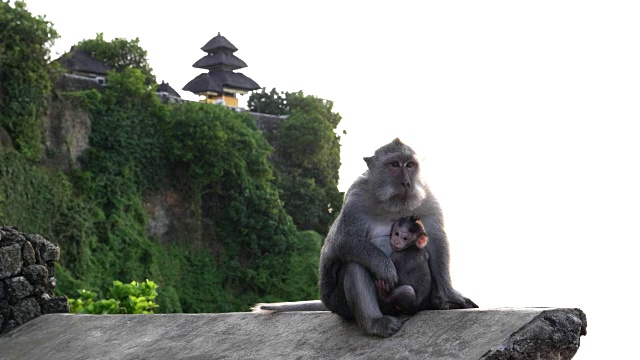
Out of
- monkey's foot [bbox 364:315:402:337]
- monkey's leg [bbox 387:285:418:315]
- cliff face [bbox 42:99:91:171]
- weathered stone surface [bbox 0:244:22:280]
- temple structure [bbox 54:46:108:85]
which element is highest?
temple structure [bbox 54:46:108:85]

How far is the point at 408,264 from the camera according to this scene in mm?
5316

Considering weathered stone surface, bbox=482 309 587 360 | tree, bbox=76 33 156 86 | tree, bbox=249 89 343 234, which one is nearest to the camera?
weathered stone surface, bbox=482 309 587 360

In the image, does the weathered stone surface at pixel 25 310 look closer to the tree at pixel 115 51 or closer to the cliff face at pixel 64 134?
the cliff face at pixel 64 134

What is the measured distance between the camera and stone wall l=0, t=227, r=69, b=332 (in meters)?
8.48

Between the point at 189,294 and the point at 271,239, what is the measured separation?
330 cm

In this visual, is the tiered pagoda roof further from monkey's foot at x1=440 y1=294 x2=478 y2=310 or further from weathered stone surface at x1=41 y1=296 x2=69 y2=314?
monkey's foot at x1=440 y1=294 x2=478 y2=310

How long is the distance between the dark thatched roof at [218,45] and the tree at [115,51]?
3.85 metres

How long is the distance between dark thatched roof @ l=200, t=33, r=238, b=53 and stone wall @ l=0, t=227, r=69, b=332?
87.0 feet

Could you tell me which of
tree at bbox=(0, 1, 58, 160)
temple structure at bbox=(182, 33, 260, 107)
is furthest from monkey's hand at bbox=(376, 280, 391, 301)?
temple structure at bbox=(182, 33, 260, 107)

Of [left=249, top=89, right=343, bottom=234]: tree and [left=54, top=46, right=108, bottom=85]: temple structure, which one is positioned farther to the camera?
[left=249, top=89, right=343, bottom=234]: tree

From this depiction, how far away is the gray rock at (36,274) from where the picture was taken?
8.62m

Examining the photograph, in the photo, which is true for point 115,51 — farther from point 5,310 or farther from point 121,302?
point 5,310

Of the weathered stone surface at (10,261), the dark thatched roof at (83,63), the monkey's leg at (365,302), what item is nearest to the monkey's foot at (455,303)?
the monkey's leg at (365,302)

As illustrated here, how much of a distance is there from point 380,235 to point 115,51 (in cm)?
2690
